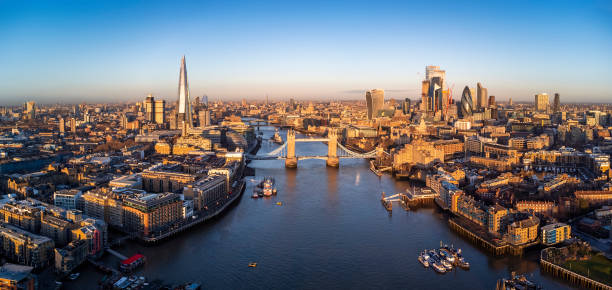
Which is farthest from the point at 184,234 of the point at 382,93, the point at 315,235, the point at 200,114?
the point at 382,93

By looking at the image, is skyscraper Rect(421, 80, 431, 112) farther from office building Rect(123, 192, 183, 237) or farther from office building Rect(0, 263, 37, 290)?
office building Rect(0, 263, 37, 290)

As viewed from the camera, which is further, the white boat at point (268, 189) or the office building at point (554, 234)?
the white boat at point (268, 189)

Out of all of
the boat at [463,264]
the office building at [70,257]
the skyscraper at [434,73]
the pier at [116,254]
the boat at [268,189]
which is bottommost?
the boat at [463,264]

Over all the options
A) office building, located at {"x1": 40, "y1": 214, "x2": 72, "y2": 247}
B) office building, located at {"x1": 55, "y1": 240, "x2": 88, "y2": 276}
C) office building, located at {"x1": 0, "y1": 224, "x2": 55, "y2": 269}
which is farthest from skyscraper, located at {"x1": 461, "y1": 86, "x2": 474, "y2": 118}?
office building, located at {"x1": 0, "y1": 224, "x2": 55, "y2": 269}

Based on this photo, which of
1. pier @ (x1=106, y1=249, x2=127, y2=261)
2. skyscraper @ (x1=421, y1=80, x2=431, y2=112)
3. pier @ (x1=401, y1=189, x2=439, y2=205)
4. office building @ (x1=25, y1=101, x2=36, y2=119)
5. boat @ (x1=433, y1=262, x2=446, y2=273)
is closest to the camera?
boat @ (x1=433, y1=262, x2=446, y2=273)

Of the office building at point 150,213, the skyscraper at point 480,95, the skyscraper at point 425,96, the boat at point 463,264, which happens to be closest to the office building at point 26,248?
the office building at point 150,213

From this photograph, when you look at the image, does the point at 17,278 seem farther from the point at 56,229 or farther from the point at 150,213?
the point at 150,213

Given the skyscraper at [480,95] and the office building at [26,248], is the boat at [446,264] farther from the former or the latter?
the skyscraper at [480,95]

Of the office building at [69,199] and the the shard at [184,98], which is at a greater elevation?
the the shard at [184,98]
